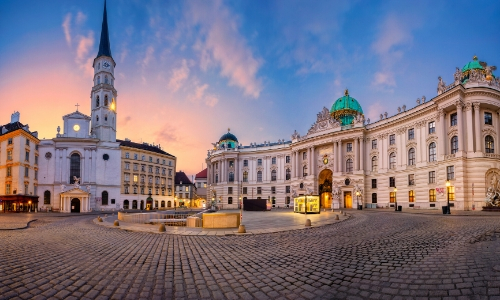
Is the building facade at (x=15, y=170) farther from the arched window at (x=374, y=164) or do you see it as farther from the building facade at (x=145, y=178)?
the arched window at (x=374, y=164)

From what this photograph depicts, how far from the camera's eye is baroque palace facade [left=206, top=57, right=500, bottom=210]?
37.8m

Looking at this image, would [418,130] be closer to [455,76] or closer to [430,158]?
[430,158]

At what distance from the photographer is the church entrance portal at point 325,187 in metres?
65.6

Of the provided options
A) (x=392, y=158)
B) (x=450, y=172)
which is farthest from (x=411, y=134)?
(x=450, y=172)

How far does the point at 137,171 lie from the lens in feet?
243

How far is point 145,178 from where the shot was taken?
249ft

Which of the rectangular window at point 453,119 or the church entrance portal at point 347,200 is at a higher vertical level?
the rectangular window at point 453,119

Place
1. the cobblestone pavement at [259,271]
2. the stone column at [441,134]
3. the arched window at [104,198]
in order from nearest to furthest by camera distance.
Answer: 1. the cobblestone pavement at [259,271]
2. the stone column at [441,134]
3. the arched window at [104,198]

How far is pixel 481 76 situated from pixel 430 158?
44.4ft

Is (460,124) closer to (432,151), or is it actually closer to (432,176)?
(432,151)

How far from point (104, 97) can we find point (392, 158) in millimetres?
68173

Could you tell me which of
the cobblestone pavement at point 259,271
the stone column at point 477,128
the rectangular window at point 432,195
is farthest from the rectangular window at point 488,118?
the cobblestone pavement at point 259,271

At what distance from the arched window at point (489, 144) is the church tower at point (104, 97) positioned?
2959 inches

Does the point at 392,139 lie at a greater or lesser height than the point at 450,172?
greater
